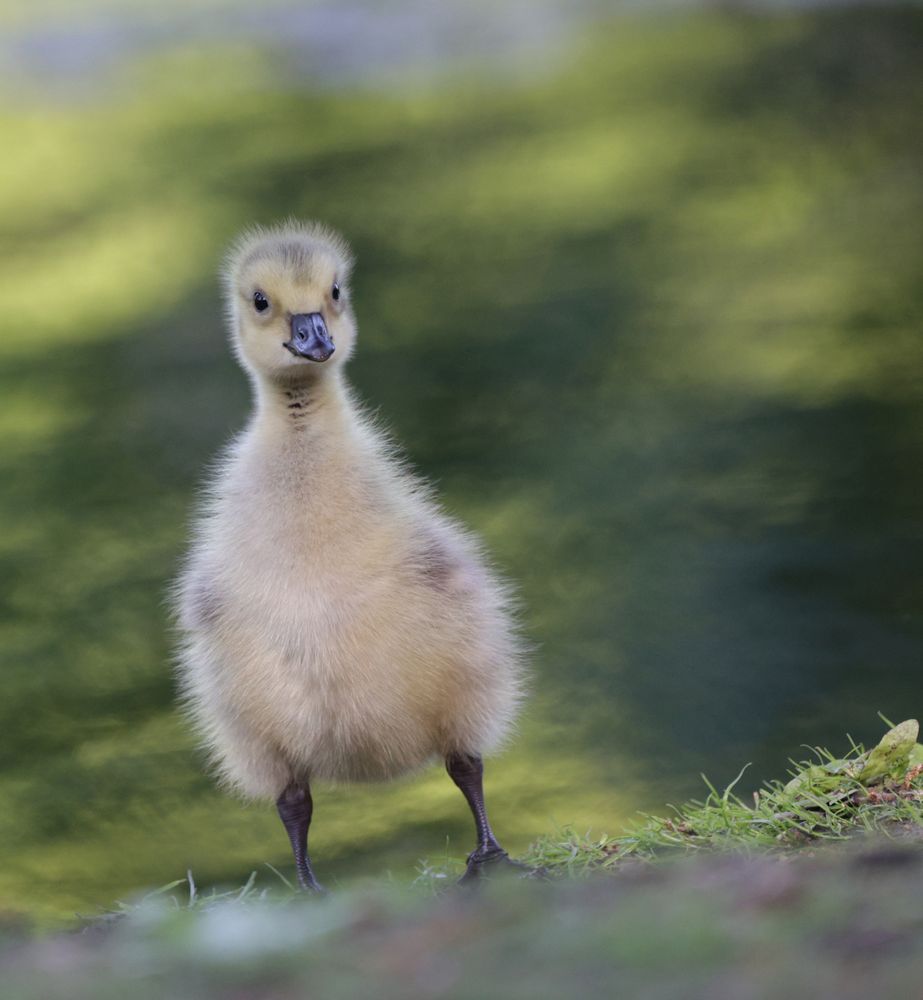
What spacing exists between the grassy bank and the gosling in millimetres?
505

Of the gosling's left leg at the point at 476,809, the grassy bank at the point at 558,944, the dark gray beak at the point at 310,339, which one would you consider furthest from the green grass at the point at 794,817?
the dark gray beak at the point at 310,339

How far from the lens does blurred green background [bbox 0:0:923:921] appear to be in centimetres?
338

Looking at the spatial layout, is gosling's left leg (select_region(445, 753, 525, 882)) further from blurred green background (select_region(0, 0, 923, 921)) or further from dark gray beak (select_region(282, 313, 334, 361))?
dark gray beak (select_region(282, 313, 334, 361))

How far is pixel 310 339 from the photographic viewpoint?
1.99 m

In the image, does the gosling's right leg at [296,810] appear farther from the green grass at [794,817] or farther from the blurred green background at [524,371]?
the green grass at [794,817]

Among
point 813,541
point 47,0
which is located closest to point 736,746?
point 813,541

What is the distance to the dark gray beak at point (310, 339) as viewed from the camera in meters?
1.97

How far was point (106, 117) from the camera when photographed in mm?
8141

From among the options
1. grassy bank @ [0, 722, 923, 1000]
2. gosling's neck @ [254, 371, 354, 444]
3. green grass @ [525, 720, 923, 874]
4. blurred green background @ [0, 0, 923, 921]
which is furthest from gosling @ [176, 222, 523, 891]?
grassy bank @ [0, 722, 923, 1000]

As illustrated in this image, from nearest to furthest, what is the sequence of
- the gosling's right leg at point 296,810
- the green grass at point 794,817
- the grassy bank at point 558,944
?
the grassy bank at point 558,944 < the green grass at point 794,817 < the gosling's right leg at point 296,810

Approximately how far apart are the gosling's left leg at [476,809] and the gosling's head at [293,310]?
51cm

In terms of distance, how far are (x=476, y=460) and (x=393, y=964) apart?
11.3 ft

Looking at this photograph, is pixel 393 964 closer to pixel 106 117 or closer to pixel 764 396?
pixel 764 396

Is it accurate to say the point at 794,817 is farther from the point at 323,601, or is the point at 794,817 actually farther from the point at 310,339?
the point at 310,339
